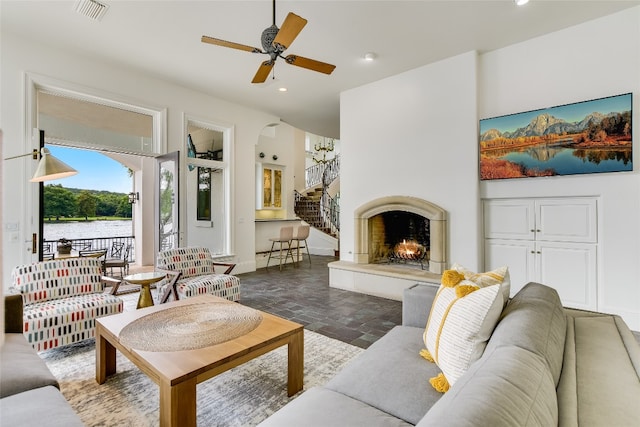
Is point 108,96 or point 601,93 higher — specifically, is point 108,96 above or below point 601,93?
above

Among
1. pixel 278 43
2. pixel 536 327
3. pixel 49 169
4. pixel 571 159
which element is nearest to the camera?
pixel 536 327

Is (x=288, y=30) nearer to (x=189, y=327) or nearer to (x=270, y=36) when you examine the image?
(x=270, y=36)

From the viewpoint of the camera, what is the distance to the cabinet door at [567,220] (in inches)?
148

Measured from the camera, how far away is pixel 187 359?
1924 mm

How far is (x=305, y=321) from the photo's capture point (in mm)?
3879

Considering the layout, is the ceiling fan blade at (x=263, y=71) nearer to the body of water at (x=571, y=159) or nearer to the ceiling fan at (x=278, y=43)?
the ceiling fan at (x=278, y=43)

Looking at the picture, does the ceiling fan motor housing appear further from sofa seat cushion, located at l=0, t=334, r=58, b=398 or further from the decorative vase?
the decorative vase

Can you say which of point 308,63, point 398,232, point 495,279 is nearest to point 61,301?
point 308,63

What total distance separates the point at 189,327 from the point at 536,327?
7.19 ft

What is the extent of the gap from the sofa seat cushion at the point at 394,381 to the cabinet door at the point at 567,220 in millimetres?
3075

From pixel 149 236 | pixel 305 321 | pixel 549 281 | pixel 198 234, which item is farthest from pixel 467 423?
pixel 149 236

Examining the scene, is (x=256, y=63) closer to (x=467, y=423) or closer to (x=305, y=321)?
(x=305, y=321)

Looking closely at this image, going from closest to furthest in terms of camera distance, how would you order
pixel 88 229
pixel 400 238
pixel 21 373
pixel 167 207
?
1. pixel 21 373
2. pixel 167 207
3. pixel 400 238
4. pixel 88 229

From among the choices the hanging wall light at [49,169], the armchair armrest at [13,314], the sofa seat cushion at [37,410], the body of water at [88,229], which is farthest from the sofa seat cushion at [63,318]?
the body of water at [88,229]
